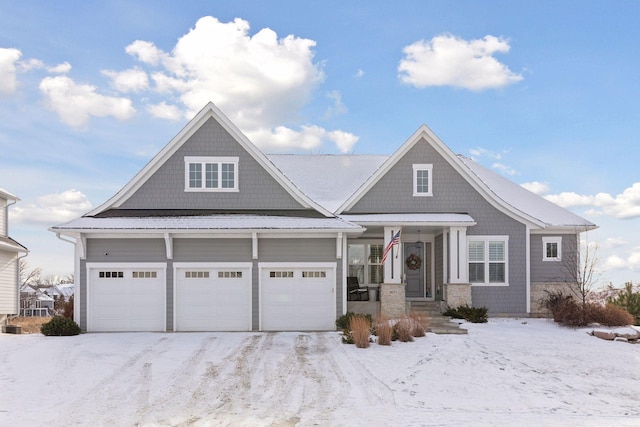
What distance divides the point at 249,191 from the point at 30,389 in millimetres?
9907

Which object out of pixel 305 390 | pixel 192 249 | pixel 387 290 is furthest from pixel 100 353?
pixel 387 290

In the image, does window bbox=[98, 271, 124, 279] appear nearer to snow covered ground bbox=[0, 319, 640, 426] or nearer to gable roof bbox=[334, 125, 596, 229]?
snow covered ground bbox=[0, 319, 640, 426]

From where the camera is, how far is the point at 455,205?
23141mm

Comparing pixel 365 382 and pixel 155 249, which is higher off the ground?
pixel 155 249

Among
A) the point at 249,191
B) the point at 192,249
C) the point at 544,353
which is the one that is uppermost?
the point at 249,191

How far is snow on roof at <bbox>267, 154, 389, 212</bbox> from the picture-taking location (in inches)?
985

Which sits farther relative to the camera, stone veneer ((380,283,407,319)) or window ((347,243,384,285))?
window ((347,243,384,285))

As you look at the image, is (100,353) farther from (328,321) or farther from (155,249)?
(328,321)

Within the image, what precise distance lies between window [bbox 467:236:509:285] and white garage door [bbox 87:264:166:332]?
11.4m

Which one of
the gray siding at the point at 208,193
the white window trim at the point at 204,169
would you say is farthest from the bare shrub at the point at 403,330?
the white window trim at the point at 204,169

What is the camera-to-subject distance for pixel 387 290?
21.8 meters

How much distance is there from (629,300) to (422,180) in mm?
10411

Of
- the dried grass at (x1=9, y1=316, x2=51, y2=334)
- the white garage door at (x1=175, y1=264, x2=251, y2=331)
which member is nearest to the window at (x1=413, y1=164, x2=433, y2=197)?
the white garage door at (x1=175, y1=264, x2=251, y2=331)

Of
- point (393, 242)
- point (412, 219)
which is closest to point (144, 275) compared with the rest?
point (393, 242)
